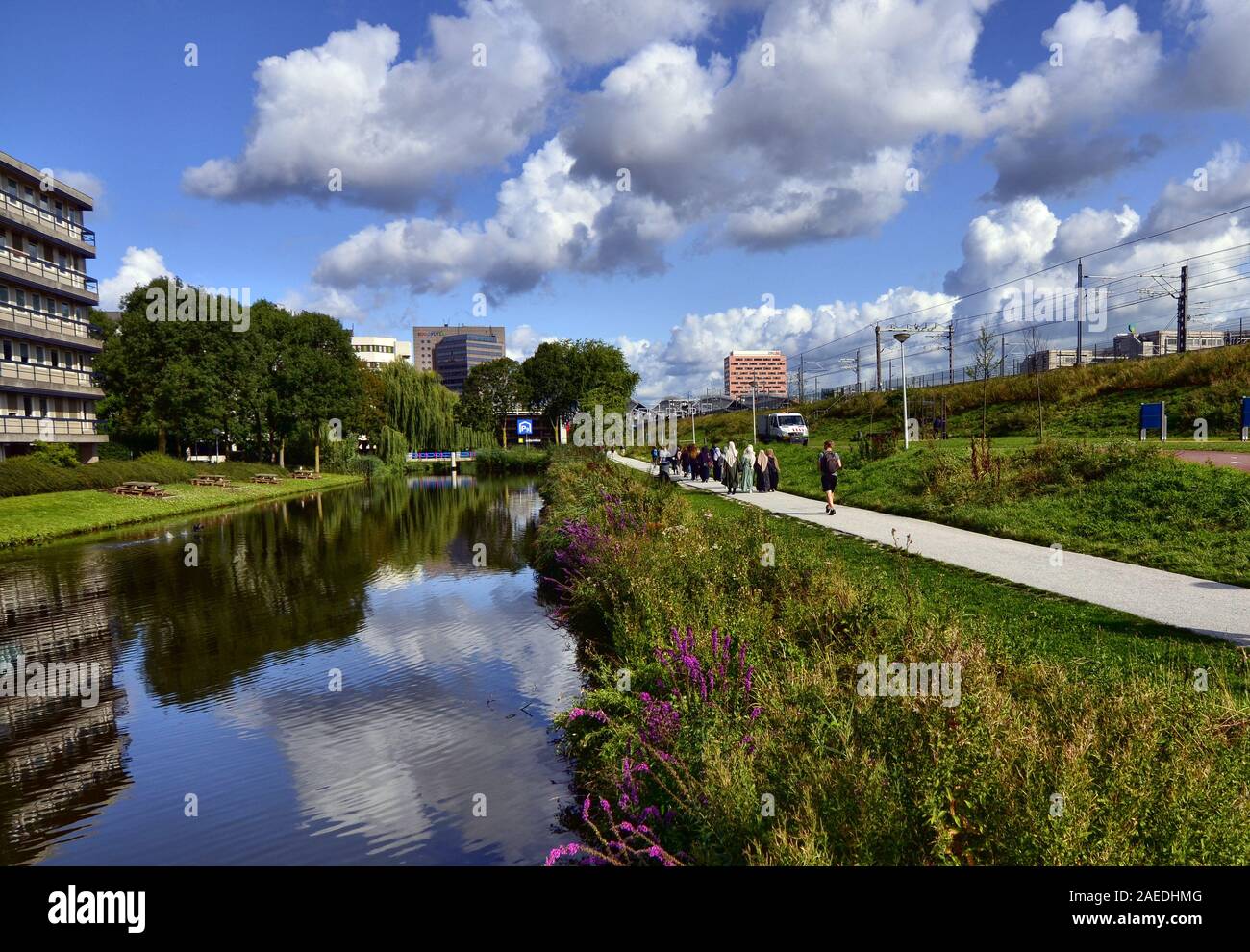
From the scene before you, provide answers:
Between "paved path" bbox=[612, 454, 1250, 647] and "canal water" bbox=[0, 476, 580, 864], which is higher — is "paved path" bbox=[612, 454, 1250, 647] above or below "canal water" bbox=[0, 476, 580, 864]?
above

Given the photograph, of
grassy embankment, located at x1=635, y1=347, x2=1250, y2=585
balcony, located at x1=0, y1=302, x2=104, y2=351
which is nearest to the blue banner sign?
balcony, located at x1=0, y1=302, x2=104, y2=351

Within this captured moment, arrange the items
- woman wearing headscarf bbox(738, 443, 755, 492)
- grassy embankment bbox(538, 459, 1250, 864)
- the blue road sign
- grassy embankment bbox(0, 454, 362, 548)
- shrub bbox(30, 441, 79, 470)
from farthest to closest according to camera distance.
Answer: shrub bbox(30, 441, 79, 470) < the blue road sign < woman wearing headscarf bbox(738, 443, 755, 492) < grassy embankment bbox(0, 454, 362, 548) < grassy embankment bbox(538, 459, 1250, 864)

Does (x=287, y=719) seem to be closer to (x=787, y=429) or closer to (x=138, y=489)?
(x=138, y=489)

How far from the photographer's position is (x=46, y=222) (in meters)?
46.3

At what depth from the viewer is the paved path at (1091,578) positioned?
803 cm

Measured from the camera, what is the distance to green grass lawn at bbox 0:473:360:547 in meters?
23.2

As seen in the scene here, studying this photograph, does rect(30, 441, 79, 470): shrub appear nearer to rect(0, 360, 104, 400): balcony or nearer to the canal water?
rect(0, 360, 104, 400): balcony

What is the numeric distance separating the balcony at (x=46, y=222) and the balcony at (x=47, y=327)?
493 centimetres

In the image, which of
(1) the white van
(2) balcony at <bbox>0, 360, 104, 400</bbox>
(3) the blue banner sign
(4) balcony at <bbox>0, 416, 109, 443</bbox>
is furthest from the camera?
(3) the blue banner sign

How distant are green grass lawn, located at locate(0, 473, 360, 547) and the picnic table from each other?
68 centimetres

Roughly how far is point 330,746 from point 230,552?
14532 millimetres
